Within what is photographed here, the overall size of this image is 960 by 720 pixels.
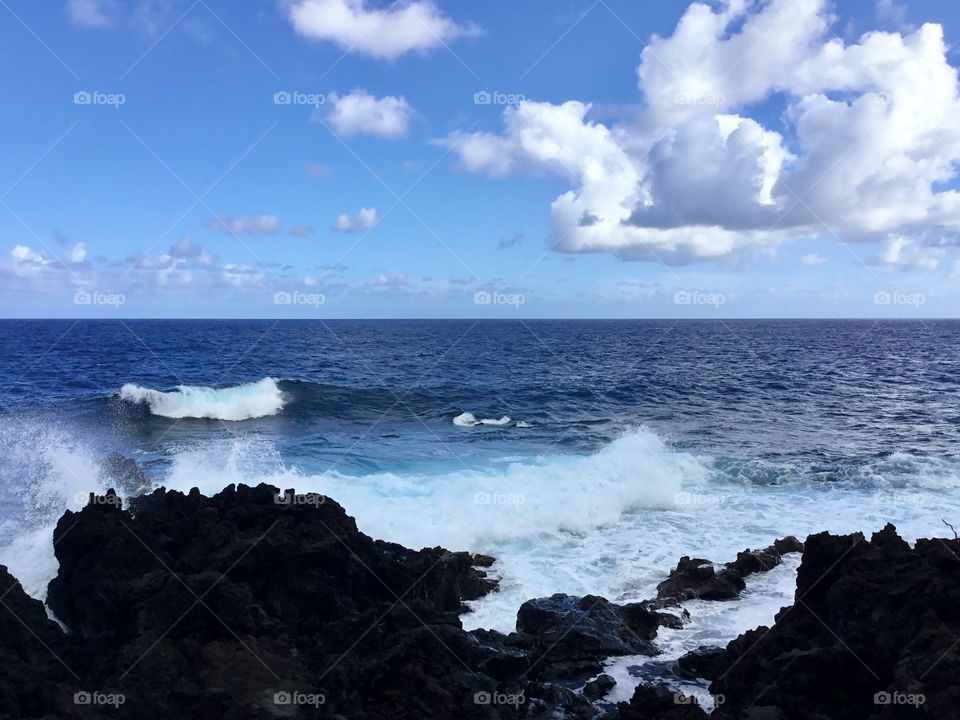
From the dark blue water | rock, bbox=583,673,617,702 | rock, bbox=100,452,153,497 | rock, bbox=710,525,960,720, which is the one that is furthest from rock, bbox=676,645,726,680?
Result: the dark blue water

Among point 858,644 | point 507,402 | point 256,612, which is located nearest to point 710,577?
point 858,644

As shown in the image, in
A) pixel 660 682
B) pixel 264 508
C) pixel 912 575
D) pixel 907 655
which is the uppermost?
pixel 264 508

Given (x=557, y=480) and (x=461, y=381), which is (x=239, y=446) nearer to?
(x=557, y=480)

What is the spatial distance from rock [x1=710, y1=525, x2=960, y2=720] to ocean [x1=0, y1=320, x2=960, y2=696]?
2.30m

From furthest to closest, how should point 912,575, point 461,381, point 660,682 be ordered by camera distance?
point 461,381 → point 660,682 → point 912,575

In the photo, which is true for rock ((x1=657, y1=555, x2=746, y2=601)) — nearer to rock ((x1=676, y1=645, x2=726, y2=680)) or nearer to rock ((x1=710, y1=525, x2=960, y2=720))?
rock ((x1=676, y1=645, x2=726, y2=680))

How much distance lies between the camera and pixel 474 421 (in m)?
29.2

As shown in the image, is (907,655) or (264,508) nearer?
(907,655)

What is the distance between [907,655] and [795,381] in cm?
4245

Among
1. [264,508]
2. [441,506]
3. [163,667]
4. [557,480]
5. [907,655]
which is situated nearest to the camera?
[907,655]

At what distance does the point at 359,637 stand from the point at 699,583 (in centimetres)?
678

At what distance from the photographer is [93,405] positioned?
31438 millimetres

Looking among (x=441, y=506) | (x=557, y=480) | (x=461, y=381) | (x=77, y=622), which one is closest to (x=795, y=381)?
(x=461, y=381)

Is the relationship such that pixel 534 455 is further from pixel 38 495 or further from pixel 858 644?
pixel 858 644
